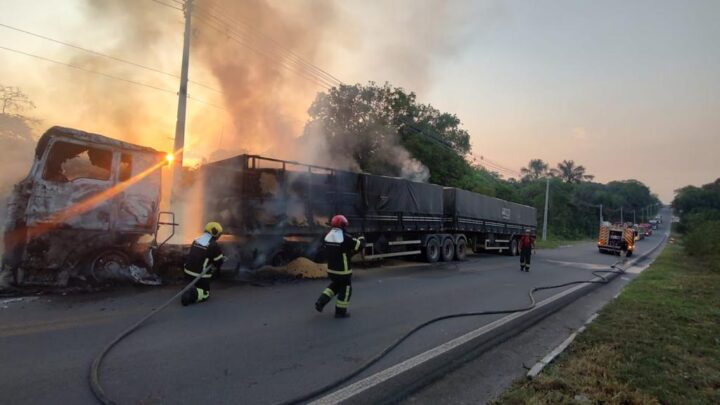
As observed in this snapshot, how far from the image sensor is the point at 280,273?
8.46 meters

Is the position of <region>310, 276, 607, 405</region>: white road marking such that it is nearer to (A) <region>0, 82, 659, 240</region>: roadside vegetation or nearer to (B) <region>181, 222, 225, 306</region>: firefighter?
(B) <region>181, 222, 225, 306</region>: firefighter

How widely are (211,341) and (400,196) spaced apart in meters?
8.75

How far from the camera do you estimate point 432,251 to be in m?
13.4

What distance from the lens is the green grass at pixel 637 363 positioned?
3.19 metres

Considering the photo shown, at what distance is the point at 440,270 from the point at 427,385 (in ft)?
27.1

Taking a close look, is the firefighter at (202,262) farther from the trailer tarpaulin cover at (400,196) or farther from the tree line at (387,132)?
the tree line at (387,132)

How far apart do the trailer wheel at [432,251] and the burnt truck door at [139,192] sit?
8.79 metres

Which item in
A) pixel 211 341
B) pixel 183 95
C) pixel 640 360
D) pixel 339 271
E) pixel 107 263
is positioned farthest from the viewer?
pixel 183 95

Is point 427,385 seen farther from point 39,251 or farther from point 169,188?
point 169,188

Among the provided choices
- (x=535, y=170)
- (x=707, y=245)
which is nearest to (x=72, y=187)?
(x=707, y=245)

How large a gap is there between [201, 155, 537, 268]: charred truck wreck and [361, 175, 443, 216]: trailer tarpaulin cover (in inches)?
1.2

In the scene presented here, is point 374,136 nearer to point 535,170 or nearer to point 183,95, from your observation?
point 183,95

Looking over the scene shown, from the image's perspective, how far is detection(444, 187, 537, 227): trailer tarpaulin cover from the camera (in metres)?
14.9

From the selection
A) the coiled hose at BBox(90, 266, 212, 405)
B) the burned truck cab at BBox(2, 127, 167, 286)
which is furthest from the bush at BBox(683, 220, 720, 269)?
the burned truck cab at BBox(2, 127, 167, 286)
